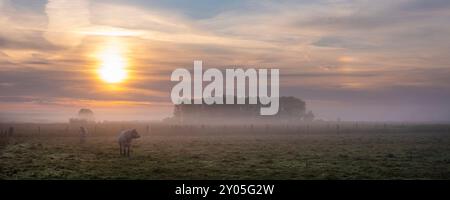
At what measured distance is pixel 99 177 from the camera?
21.8m

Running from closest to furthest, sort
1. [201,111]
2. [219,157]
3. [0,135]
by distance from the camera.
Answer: [219,157], [0,135], [201,111]

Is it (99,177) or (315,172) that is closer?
(99,177)

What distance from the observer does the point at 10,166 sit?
26.0 m

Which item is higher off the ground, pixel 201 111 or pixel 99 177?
pixel 201 111
